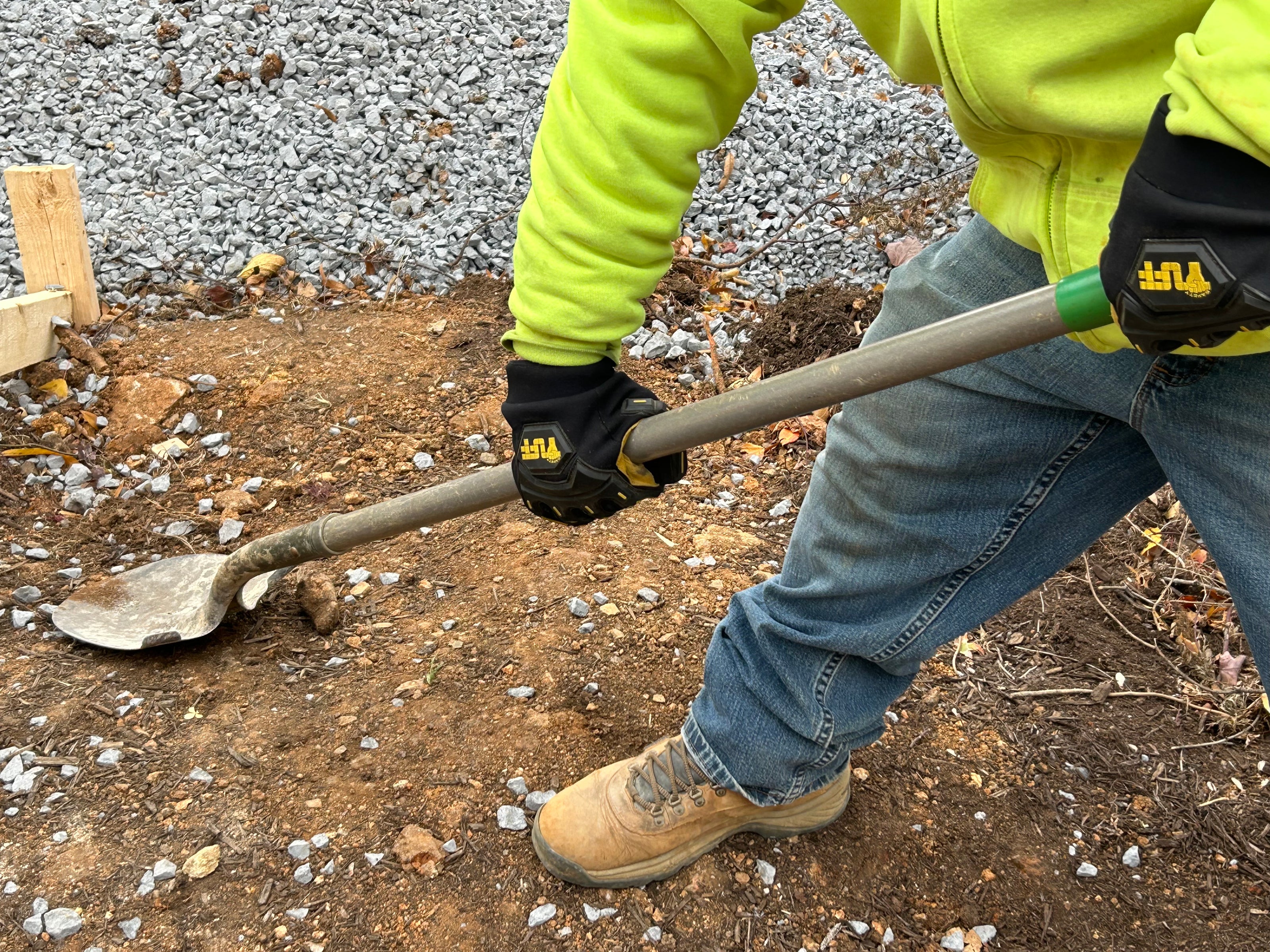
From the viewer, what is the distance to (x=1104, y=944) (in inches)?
80.0

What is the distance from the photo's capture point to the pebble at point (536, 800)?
220cm

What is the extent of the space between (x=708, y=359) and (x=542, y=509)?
2.35 meters

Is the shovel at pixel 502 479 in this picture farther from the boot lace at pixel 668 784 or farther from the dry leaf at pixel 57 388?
the dry leaf at pixel 57 388

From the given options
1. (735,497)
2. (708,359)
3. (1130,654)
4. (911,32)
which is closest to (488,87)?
(708,359)

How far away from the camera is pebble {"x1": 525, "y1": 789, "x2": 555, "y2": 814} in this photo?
2.20 meters

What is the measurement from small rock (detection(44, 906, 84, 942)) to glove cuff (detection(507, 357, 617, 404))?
131 centimetres

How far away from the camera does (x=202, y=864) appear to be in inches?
80.5

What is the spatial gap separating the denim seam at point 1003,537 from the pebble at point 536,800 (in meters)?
0.82

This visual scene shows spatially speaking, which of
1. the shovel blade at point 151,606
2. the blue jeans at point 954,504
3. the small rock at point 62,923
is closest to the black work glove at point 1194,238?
the blue jeans at point 954,504

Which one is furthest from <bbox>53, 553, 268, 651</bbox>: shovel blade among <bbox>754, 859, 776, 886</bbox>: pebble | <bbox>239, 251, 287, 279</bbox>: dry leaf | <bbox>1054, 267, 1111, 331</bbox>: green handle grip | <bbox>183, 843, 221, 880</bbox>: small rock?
<bbox>1054, 267, 1111, 331</bbox>: green handle grip

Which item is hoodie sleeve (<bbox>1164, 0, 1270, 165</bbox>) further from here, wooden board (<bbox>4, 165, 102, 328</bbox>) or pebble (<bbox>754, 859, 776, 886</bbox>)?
wooden board (<bbox>4, 165, 102, 328</bbox>)

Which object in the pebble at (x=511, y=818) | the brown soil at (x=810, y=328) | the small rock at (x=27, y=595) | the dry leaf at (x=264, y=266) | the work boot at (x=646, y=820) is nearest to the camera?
the work boot at (x=646, y=820)

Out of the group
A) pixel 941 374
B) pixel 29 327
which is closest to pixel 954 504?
pixel 941 374

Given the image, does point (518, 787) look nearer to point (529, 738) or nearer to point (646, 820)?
point (529, 738)
